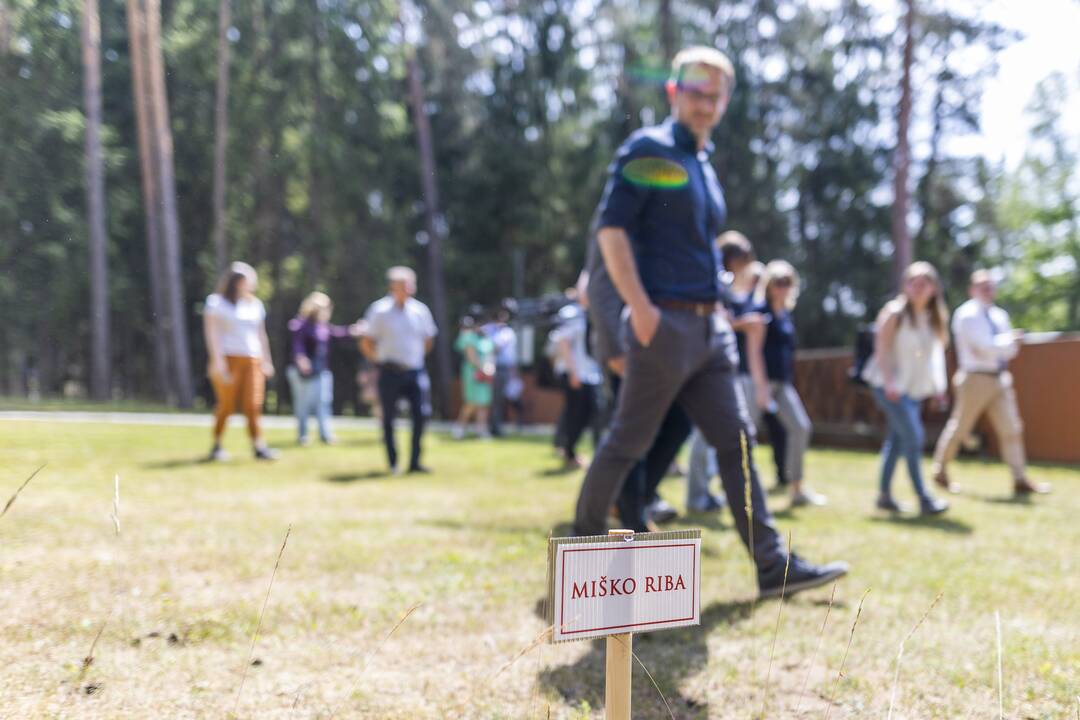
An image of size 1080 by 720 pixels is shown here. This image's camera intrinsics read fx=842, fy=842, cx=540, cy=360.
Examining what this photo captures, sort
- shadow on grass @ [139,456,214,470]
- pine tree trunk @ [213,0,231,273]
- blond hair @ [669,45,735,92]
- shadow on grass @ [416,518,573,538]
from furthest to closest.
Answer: pine tree trunk @ [213,0,231,273], shadow on grass @ [139,456,214,470], shadow on grass @ [416,518,573,538], blond hair @ [669,45,735,92]

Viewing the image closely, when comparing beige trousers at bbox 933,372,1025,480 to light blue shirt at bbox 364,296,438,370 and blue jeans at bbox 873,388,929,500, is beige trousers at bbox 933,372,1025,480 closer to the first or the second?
blue jeans at bbox 873,388,929,500

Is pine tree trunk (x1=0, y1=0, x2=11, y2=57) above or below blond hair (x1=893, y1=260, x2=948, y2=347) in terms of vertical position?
above

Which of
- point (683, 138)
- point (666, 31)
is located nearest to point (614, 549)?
point (683, 138)

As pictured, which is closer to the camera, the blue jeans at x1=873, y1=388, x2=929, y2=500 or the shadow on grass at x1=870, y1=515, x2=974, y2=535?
the shadow on grass at x1=870, y1=515, x2=974, y2=535

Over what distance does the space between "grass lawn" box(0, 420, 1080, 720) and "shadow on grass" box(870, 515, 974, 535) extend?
0.04 metres

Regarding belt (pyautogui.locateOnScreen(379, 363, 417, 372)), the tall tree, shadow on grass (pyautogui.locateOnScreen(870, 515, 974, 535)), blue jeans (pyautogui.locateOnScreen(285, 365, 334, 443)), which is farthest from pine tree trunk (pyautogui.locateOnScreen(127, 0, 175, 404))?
shadow on grass (pyautogui.locateOnScreen(870, 515, 974, 535))

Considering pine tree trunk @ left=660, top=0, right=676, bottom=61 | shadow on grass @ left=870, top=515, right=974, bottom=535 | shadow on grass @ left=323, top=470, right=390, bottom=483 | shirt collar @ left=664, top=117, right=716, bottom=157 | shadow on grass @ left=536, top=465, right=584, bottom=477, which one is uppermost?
pine tree trunk @ left=660, top=0, right=676, bottom=61

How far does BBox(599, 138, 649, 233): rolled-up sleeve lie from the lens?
3291mm

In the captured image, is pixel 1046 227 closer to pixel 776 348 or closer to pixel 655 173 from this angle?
pixel 776 348

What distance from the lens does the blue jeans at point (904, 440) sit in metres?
6.02

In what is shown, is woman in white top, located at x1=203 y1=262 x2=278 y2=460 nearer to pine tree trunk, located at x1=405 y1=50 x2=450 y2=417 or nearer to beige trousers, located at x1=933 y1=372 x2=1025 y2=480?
beige trousers, located at x1=933 y1=372 x2=1025 y2=480

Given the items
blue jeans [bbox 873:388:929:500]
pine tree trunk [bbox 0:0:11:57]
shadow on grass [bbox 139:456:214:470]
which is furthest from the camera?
shadow on grass [bbox 139:456:214:470]

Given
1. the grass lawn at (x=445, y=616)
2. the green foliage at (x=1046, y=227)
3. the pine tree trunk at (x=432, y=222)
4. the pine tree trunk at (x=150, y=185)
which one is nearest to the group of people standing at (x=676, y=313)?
the grass lawn at (x=445, y=616)

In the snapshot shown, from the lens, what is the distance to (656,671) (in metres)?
2.55
